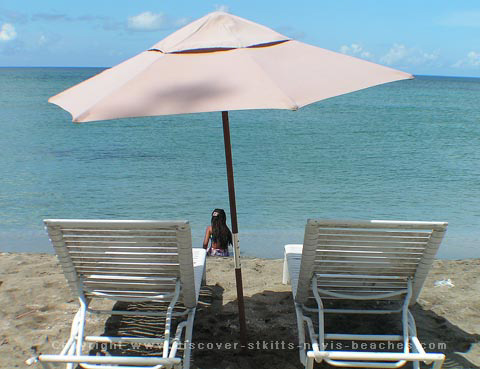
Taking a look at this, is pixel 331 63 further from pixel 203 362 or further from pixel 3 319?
pixel 3 319

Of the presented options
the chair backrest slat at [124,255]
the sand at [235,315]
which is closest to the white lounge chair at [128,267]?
the chair backrest slat at [124,255]

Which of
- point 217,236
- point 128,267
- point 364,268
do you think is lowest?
point 217,236

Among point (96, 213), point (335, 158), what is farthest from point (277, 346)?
point (335, 158)

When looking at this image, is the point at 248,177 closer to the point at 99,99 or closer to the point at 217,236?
the point at 217,236

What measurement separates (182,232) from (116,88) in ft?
3.00

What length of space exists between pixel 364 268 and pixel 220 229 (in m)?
2.61

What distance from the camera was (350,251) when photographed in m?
3.25

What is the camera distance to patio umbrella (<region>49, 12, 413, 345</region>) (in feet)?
8.13

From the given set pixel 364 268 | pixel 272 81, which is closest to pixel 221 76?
pixel 272 81

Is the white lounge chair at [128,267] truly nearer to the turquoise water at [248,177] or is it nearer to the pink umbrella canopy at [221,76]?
the pink umbrella canopy at [221,76]

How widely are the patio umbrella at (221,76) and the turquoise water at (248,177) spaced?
4525 mm

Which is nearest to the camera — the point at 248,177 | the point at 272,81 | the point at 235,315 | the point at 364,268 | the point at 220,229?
the point at 272,81

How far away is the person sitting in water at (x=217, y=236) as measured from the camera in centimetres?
569

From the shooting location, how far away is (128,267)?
3.31 m
